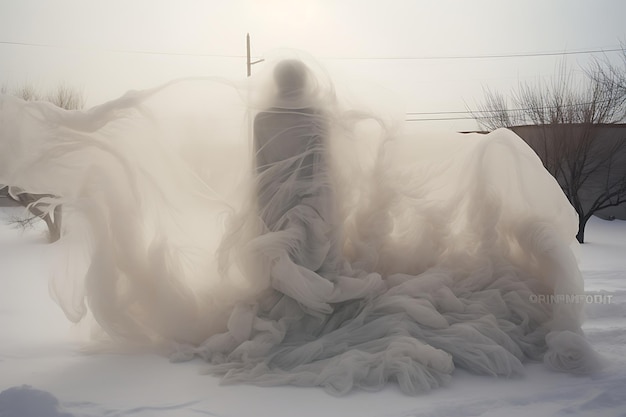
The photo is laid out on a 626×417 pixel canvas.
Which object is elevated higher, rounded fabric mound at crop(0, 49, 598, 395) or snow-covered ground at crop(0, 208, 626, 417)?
rounded fabric mound at crop(0, 49, 598, 395)

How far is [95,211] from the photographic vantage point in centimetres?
385

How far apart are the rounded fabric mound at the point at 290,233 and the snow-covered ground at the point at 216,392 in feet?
0.56

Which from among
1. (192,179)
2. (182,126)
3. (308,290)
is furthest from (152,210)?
(308,290)

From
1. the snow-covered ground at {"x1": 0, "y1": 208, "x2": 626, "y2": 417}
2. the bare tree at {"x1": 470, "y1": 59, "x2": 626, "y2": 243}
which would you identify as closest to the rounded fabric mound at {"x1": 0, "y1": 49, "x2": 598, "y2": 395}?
the snow-covered ground at {"x1": 0, "y1": 208, "x2": 626, "y2": 417}

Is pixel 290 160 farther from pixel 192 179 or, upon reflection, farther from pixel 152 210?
pixel 152 210

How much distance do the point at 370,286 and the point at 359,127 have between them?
1271 mm

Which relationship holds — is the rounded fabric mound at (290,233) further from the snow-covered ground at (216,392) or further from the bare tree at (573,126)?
the bare tree at (573,126)

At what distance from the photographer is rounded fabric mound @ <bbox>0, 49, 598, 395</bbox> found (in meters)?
3.63

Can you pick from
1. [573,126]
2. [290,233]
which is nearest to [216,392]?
[290,233]

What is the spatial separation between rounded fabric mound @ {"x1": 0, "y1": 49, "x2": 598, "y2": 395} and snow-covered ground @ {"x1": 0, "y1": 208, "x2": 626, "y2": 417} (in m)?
0.17

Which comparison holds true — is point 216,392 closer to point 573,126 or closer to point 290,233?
point 290,233

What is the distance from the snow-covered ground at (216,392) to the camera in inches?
109

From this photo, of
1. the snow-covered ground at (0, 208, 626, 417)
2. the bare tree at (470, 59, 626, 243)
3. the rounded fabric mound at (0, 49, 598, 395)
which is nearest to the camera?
the snow-covered ground at (0, 208, 626, 417)

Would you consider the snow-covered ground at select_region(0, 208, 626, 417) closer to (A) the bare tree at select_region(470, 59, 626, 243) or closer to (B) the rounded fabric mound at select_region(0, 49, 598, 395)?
(B) the rounded fabric mound at select_region(0, 49, 598, 395)
